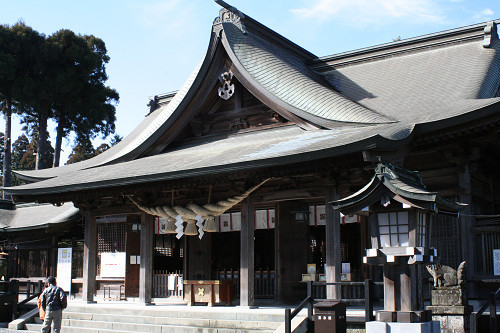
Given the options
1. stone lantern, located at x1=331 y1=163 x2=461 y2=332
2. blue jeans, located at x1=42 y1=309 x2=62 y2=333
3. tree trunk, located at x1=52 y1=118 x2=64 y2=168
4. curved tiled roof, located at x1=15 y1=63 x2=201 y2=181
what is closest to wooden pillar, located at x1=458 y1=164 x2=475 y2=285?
stone lantern, located at x1=331 y1=163 x2=461 y2=332

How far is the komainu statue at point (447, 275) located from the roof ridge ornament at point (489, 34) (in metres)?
8.44

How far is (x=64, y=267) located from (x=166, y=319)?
7.93 meters

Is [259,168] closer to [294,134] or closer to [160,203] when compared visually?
[294,134]

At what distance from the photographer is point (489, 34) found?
53.9 feet

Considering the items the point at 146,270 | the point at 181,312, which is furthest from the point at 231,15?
the point at 181,312

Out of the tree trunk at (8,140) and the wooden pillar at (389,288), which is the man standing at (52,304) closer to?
the wooden pillar at (389,288)

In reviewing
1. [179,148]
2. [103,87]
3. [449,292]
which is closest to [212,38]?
[179,148]

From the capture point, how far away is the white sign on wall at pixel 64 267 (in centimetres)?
2017

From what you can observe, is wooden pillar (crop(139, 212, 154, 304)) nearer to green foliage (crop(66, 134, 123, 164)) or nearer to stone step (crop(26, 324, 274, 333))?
stone step (crop(26, 324, 274, 333))

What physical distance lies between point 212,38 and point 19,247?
1177 centimetres

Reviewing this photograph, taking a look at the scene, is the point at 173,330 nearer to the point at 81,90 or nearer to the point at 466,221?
the point at 466,221

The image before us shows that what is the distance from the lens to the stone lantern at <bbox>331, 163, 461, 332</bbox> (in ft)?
29.7

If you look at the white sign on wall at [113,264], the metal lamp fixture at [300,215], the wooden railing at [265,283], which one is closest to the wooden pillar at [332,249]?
the metal lamp fixture at [300,215]

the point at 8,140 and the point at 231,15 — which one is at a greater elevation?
the point at 8,140
